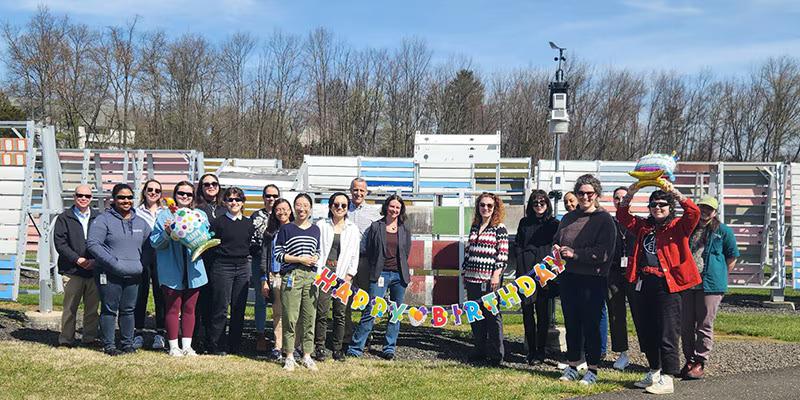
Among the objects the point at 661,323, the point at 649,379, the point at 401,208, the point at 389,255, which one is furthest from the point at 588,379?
the point at 401,208

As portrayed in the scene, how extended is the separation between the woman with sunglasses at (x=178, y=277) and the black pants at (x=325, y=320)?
132 cm

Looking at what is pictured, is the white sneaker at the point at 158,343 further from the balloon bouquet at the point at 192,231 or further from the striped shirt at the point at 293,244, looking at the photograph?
the striped shirt at the point at 293,244

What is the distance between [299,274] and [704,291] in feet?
13.9

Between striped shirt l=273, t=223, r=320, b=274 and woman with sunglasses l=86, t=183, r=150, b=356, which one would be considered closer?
striped shirt l=273, t=223, r=320, b=274

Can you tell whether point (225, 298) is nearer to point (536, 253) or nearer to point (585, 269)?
point (536, 253)

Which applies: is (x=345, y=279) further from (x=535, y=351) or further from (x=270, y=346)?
(x=535, y=351)

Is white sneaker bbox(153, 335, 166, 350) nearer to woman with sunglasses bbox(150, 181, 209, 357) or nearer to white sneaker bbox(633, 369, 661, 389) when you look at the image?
woman with sunglasses bbox(150, 181, 209, 357)

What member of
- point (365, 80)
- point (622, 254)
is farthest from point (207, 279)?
point (365, 80)

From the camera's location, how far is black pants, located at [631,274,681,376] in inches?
299

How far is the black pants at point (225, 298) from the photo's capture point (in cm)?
891

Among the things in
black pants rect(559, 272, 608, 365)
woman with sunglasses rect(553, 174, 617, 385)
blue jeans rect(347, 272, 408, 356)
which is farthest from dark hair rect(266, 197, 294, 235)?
black pants rect(559, 272, 608, 365)

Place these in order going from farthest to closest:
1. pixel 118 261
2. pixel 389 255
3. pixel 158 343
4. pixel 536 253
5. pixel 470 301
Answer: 1. pixel 158 343
2. pixel 389 255
3. pixel 536 253
4. pixel 118 261
5. pixel 470 301

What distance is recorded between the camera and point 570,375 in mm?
8062

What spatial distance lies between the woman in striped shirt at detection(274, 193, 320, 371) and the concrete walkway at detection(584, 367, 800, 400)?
2982mm
